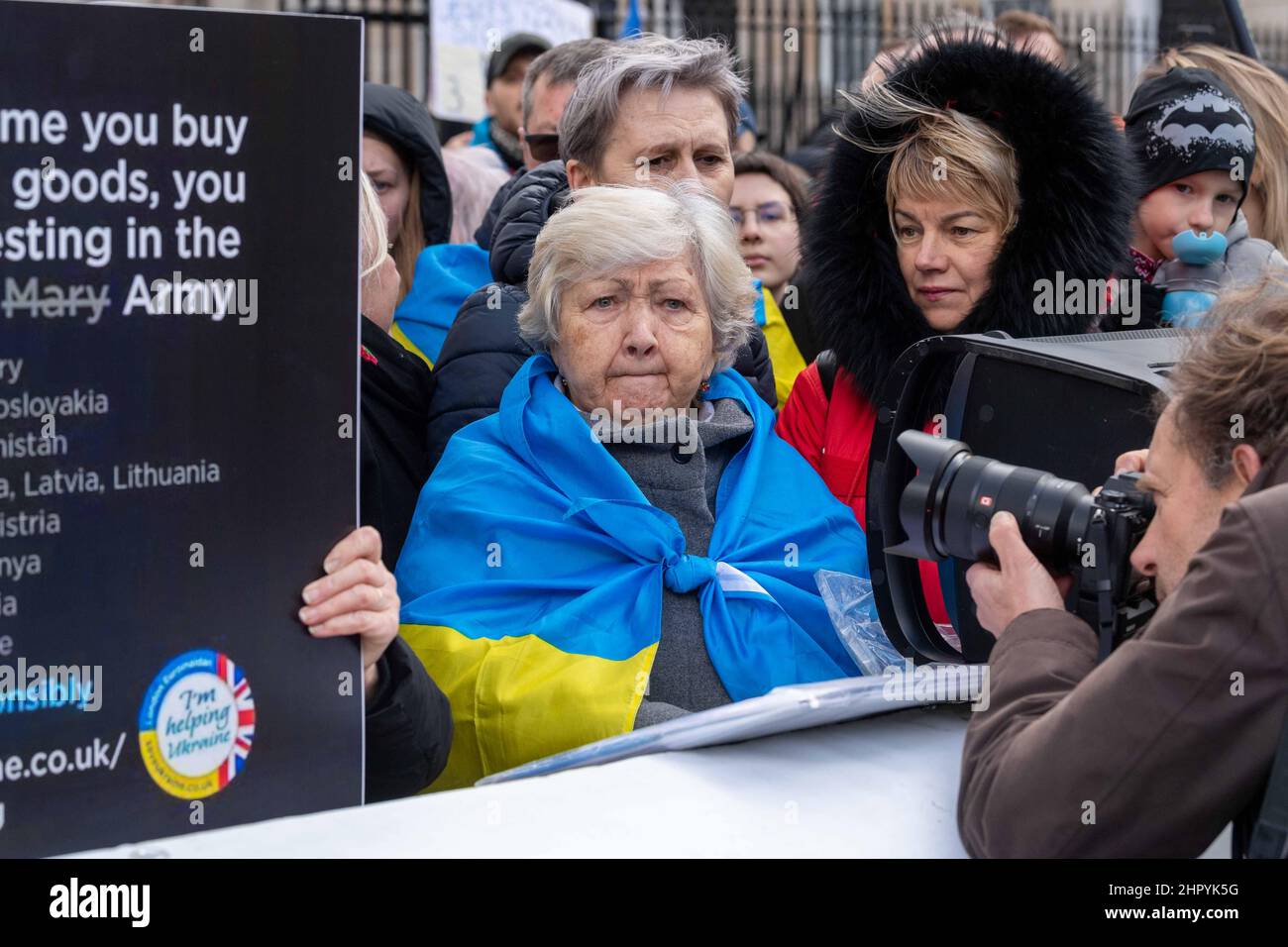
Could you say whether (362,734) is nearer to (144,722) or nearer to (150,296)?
(144,722)

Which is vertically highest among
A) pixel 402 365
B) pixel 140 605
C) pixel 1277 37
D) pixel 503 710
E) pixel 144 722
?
pixel 1277 37

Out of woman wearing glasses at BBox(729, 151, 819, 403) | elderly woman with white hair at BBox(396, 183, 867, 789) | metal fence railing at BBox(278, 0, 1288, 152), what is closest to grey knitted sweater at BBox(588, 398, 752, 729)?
elderly woman with white hair at BBox(396, 183, 867, 789)

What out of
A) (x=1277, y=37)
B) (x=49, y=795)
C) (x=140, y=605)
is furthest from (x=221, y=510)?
(x=1277, y=37)

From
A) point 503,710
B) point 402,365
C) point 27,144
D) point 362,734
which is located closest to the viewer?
point 27,144

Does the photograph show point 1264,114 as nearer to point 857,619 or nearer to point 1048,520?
point 857,619

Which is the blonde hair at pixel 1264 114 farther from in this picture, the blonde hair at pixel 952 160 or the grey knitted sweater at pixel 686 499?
the grey knitted sweater at pixel 686 499

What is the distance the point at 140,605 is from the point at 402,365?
1.34 metres

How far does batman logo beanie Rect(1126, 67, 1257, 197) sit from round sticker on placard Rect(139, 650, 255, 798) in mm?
2510

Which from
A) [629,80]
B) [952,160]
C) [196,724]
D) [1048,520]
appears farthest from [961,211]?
[196,724]

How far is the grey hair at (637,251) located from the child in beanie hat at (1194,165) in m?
1.10

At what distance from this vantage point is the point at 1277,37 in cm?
1700

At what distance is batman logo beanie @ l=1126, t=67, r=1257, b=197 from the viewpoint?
359cm

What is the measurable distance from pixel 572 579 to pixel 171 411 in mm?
1036

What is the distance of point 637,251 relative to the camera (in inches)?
114
